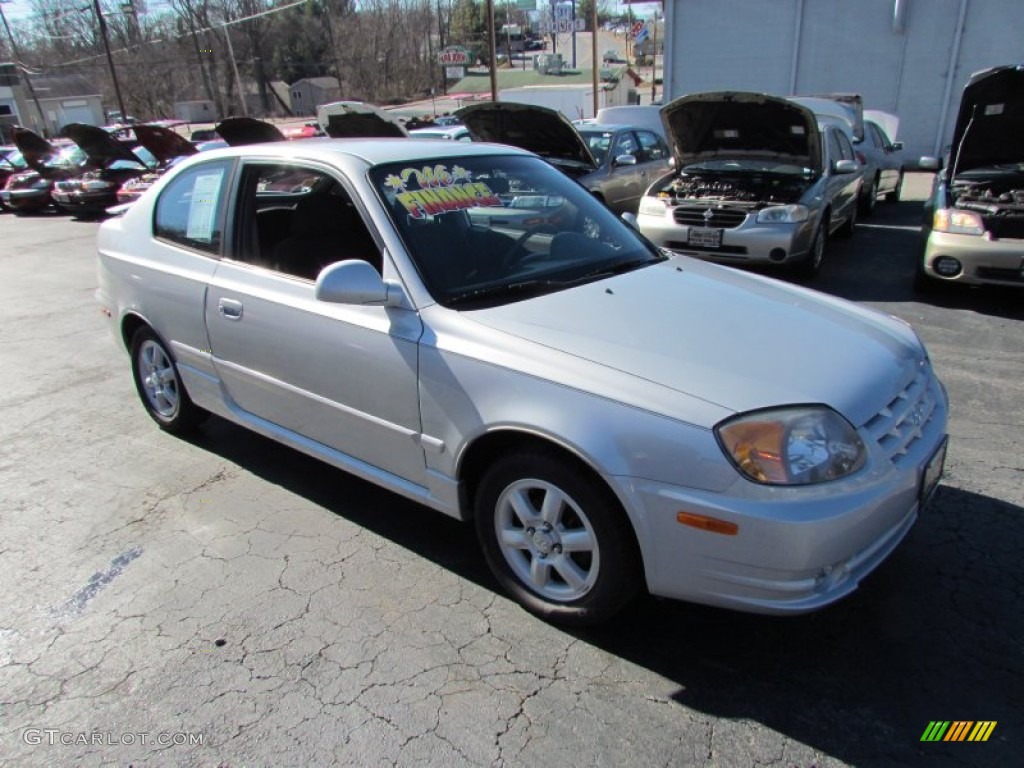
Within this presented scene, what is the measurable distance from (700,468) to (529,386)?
2.04 ft

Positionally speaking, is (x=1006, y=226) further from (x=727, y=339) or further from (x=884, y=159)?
(x=884, y=159)

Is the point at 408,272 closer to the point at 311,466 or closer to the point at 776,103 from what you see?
the point at 311,466

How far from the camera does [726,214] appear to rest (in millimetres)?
7309

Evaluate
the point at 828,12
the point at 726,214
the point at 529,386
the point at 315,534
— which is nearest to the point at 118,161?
the point at 726,214

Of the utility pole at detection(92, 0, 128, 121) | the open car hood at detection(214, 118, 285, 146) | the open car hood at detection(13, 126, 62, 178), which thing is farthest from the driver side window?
the utility pole at detection(92, 0, 128, 121)

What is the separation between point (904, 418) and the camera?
8.07ft

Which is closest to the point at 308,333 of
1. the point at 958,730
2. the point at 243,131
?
the point at 958,730

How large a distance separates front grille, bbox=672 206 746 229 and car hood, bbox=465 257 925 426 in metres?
4.38

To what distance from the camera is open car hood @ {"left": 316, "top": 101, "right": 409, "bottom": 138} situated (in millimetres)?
8867

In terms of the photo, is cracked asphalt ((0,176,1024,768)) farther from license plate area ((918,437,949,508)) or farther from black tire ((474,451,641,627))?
license plate area ((918,437,949,508))

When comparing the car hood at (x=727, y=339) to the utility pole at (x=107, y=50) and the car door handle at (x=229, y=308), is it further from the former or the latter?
the utility pole at (x=107, y=50)

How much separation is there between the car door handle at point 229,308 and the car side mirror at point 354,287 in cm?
87

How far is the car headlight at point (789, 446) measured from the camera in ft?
6.86

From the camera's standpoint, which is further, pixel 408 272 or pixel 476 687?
pixel 408 272
